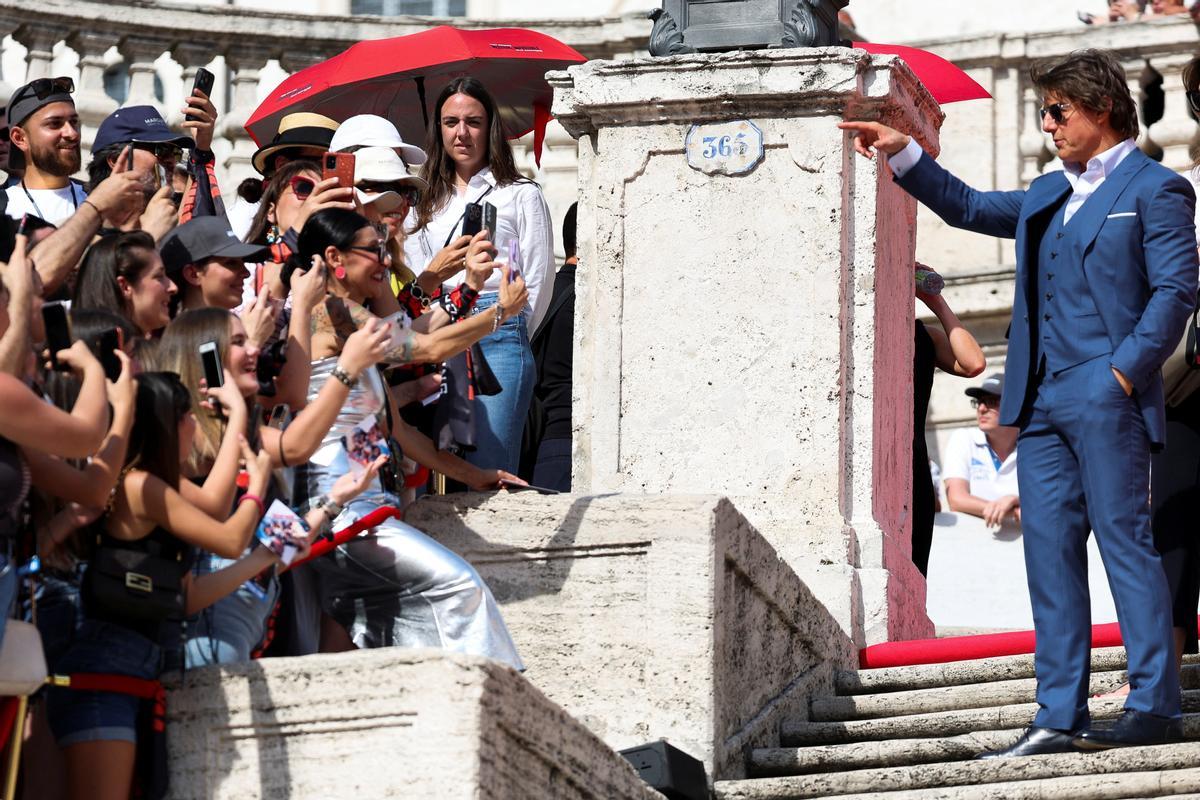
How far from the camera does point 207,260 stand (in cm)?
689

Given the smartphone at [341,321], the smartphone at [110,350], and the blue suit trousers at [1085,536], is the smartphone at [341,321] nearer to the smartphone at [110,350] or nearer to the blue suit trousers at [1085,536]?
the smartphone at [110,350]

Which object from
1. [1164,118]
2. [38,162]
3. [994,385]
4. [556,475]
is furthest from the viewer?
[1164,118]

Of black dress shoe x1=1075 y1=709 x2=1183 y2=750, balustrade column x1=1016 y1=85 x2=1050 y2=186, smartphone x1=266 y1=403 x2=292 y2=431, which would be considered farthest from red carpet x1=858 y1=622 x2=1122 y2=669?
balustrade column x1=1016 y1=85 x2=1050 y2=186

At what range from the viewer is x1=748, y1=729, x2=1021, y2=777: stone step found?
7.37 metres

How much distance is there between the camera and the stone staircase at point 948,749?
6.91 metres

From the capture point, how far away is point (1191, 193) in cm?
749

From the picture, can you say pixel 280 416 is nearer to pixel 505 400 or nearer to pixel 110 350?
pixel 110 350

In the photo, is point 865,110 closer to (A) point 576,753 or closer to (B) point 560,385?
(B) point 560,385

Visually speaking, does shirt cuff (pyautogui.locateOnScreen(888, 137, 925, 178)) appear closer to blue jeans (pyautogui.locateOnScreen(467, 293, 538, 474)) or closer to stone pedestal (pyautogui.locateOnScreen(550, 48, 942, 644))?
stone pedestal (pyautogui.locateOnScreen(550, 48, 942, 644))

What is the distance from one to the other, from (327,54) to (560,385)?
19.8 ft

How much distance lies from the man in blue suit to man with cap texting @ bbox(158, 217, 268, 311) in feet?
6.26

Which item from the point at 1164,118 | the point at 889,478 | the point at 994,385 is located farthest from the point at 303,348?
the point at 1164,118

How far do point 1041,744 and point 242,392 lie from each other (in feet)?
8.16

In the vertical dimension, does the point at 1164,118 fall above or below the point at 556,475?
above
